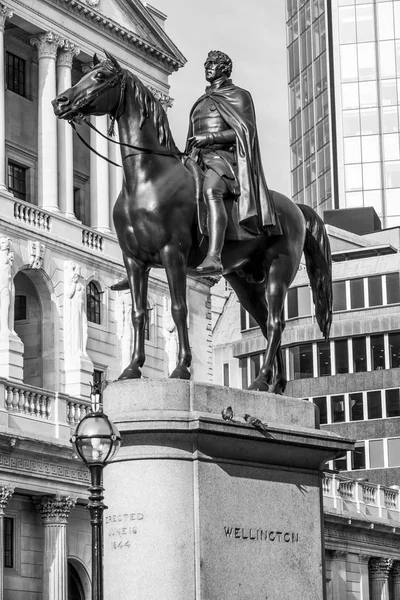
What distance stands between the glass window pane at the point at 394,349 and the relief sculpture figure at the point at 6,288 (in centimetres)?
3222

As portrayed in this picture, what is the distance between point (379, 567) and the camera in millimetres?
73188

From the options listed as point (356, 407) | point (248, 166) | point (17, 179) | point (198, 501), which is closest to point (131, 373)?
point (198, 501)

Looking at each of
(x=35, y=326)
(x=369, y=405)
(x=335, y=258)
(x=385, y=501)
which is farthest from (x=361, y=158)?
(x=35, y=326)

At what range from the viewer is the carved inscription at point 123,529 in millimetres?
16906

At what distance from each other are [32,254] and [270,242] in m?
38.5

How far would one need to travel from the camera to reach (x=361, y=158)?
13200 cm

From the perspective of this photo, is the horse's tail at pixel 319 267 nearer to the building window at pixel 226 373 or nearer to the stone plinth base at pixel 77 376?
the stone plinth base at pixel 77 376

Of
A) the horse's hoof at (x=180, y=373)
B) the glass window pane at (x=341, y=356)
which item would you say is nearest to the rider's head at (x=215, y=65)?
the horse's hoof at (x=180, y=373)

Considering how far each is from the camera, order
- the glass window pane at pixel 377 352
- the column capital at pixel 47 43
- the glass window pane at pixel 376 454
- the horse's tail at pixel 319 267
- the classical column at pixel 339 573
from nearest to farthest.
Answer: the horse's tail at pixel 319 267 → the column capital at pixel 47 43 → the classical column at pixel 339 573 → the glass window pane at pixel 376 454 → the glass window pane at pixel 377 352

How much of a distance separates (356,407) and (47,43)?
99.3ft

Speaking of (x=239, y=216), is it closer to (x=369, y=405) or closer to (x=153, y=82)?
(x=153, y=82)

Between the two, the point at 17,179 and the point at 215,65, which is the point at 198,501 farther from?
the point at 17,179

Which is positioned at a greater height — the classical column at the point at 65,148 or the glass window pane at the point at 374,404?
the classical column at the point at 65,148

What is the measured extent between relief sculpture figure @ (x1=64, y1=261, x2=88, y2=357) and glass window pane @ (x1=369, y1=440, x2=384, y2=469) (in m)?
26.5
